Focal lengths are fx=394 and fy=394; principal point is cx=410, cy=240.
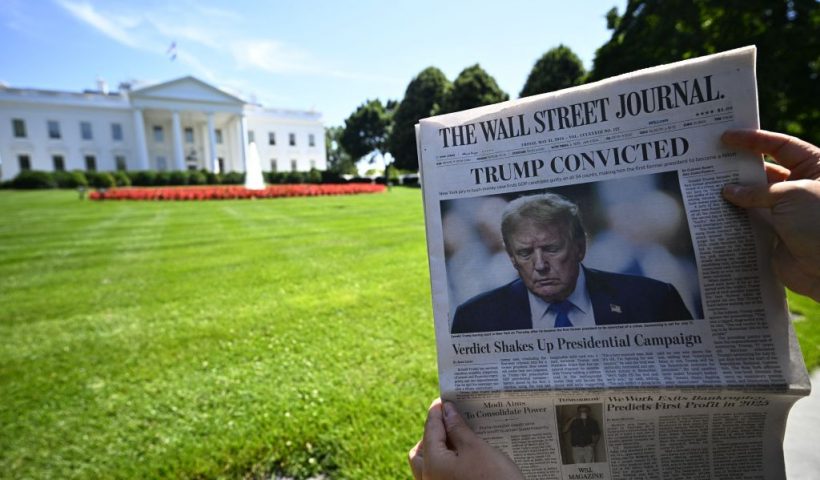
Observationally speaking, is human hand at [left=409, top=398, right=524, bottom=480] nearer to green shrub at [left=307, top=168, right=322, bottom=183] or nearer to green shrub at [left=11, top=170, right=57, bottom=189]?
green shrub at [left=11, top=170, right=57, bottom=189]

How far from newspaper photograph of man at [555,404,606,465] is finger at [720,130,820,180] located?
0.70 meters

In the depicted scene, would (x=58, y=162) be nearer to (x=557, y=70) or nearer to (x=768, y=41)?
(x=557, y=70)

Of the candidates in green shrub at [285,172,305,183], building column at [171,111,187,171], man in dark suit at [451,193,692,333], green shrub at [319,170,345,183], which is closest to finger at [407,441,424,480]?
man in dark suit at [451,193,692,333]

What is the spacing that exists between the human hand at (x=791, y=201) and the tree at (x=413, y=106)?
113 feet

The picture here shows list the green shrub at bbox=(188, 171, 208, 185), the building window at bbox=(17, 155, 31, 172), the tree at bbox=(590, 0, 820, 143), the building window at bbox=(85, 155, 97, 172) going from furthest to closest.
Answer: the building window at bbox=(85, 155, 97, 172)
the building window at bbox=(17, 155, 31, 172)
the green shrub at bbox=(188, 171, 208, 185)
the tree at bbox=(590, 0, 820, 143)

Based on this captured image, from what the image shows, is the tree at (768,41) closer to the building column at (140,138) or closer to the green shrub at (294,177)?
the green shrub at (294,177)

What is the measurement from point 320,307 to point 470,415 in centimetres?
307

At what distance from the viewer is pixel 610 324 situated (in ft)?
3.18

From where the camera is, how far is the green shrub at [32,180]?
26.2 m

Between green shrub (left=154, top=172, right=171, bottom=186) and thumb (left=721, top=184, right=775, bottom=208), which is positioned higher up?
green shrub (left=154, top=172, right=171, bottom=186)

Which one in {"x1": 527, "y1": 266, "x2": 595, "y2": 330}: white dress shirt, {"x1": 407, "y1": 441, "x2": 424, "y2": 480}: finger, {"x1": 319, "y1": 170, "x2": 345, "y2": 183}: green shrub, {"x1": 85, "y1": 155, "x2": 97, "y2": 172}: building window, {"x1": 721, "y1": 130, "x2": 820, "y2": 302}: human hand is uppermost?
{"x1": 85, "y1": 155, "x2": 97, "y2": 172}: building window

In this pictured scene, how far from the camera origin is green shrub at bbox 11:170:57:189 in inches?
1032

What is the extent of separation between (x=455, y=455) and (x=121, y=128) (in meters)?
51.7

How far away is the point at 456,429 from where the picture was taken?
924 millimetres
